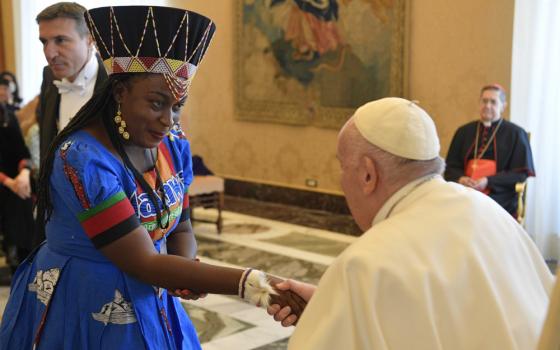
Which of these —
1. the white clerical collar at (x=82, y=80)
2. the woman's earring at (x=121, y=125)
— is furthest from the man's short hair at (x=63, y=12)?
the woman's earring at (x=121, y=125)

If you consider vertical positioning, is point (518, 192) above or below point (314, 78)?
below

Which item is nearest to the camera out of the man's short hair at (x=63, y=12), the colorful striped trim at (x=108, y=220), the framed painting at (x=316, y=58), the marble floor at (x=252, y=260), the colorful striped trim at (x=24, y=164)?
the colorful striped trim at (x=108, y=220)

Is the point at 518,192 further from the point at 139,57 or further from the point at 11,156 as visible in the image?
the point at 139,57

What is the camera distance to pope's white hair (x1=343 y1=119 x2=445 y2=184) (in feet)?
5.99

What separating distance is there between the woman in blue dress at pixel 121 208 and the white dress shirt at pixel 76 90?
0.96m

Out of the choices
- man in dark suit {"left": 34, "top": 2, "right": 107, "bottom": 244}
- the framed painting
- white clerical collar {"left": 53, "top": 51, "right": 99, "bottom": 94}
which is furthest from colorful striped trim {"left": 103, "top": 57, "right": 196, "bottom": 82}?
the framed painting

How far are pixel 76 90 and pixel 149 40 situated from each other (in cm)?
114

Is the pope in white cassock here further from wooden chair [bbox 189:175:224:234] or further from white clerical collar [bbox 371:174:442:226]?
wooden chair [bbox 189:175:224:234]

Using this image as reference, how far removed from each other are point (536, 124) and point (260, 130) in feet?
11.4

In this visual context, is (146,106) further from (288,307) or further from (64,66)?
(64,66)

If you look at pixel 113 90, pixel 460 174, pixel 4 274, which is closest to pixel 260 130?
pixel 460 174

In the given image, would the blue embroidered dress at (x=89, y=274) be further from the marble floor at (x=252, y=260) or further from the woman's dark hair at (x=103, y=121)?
the marble floor at (x=252, y=260)

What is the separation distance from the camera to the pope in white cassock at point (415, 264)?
65.1 inches

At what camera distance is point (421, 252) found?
169 cm
